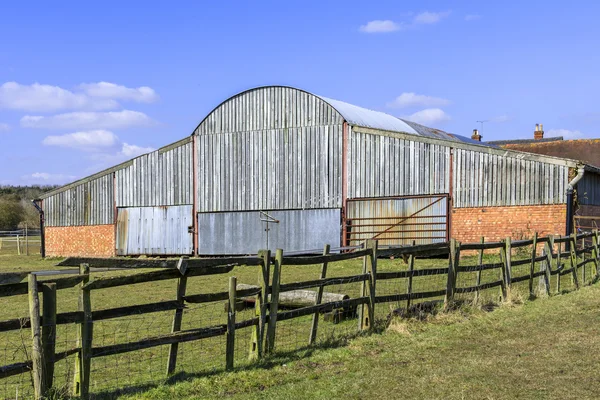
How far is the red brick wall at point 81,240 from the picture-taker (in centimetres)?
3266

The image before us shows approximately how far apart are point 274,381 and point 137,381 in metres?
1.63

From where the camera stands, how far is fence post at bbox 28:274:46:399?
6.27 meters

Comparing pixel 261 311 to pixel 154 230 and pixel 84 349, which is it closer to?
pixel 84 349

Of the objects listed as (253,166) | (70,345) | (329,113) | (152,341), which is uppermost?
(329,113)

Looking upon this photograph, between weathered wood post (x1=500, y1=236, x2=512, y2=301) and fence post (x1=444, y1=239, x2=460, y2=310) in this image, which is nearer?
fence post (x1=444, y1=239, x2=460, y2=310)

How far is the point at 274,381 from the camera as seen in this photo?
24.1 feet

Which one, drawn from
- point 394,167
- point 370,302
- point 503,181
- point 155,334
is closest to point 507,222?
point 503,181

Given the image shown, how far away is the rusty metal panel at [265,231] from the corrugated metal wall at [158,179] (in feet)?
6.16

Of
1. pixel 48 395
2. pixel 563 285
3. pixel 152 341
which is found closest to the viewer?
pixel 48 395

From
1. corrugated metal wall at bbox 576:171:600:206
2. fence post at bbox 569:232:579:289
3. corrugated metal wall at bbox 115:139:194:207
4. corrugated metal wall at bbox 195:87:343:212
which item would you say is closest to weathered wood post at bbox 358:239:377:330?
fence post at bbox 569:232:579:289

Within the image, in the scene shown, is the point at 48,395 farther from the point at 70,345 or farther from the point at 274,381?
the point at 70,345

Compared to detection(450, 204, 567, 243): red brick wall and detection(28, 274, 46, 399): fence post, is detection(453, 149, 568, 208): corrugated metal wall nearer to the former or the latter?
detection(450, 204, 567, 243): red brick wall

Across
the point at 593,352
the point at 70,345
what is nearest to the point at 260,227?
the point at 70,345

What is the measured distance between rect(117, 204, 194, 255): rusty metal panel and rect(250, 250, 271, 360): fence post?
22044mm
